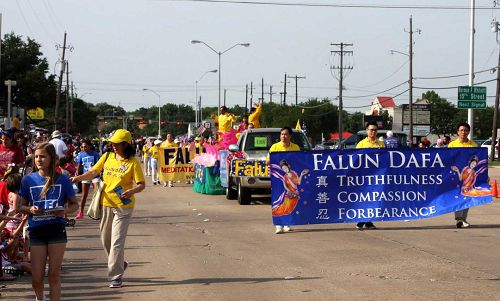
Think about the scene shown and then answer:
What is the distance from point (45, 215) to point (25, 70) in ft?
196

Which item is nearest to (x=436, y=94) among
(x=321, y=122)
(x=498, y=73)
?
(x=321, y=122)

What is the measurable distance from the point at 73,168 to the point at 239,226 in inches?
158

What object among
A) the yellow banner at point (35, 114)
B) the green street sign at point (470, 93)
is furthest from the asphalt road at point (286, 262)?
the yellow banner at point (35, 114)

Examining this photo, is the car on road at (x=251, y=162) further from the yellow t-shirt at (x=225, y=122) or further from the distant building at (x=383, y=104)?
the distant building at (x=383, y=104)

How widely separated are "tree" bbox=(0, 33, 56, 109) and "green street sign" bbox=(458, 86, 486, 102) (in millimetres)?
39659

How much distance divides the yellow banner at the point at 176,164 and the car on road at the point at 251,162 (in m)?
7.41

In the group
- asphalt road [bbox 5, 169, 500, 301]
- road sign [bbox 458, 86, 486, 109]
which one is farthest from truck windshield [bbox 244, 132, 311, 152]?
road sign [bbox 458, 86, 486, 109]

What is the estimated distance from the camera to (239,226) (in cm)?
1470

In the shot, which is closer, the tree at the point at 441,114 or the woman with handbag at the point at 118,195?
the woman with handbag at the point at 118,195

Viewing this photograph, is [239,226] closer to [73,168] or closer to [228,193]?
[73,168]

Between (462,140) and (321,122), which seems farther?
(321,122)

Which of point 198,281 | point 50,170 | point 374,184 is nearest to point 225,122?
point 374,184

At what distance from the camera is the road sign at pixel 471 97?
107 ft

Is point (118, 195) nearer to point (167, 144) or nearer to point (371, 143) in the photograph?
point (371, 143)
